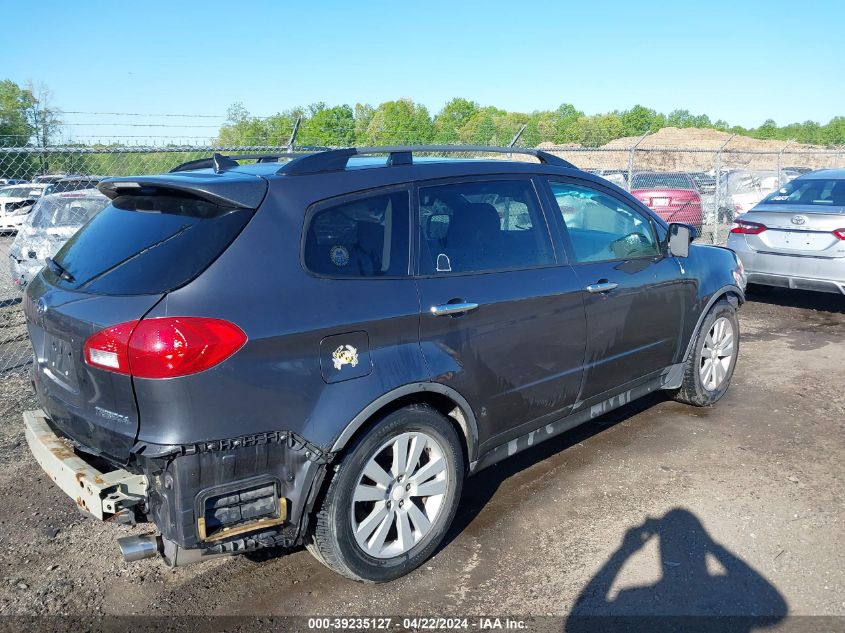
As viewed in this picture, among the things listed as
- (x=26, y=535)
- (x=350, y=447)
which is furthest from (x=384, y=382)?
(x=26, y=535)

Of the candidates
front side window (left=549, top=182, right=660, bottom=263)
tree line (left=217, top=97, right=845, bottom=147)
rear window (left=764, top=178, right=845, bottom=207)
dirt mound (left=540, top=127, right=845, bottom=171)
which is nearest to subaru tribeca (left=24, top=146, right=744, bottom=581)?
front side window (left=549, top=182, right=660, bottom=263)

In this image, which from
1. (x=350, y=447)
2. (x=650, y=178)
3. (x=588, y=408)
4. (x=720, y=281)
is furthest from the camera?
(x=650, y=178)

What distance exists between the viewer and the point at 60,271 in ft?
10.8

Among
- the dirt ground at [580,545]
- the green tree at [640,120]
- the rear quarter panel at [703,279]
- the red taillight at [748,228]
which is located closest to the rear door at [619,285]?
the rear quarter panel at [703,279]

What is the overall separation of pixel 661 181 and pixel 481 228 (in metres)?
15.3

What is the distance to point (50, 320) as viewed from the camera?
10.1 feet

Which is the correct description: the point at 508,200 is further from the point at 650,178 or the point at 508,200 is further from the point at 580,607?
the point at 650,178

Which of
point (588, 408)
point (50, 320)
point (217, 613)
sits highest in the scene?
point (50, 320)

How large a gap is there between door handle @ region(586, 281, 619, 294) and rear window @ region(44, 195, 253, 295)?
6.75ft

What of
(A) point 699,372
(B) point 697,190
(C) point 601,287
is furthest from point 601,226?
(B) point 697,190

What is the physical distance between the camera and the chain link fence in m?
7.52

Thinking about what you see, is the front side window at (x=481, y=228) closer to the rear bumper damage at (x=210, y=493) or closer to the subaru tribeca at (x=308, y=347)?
the subaru tribeca at (x=308, y=347)

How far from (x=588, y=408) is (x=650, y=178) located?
14554 millimetres

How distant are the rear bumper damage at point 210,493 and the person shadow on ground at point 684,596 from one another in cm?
126
